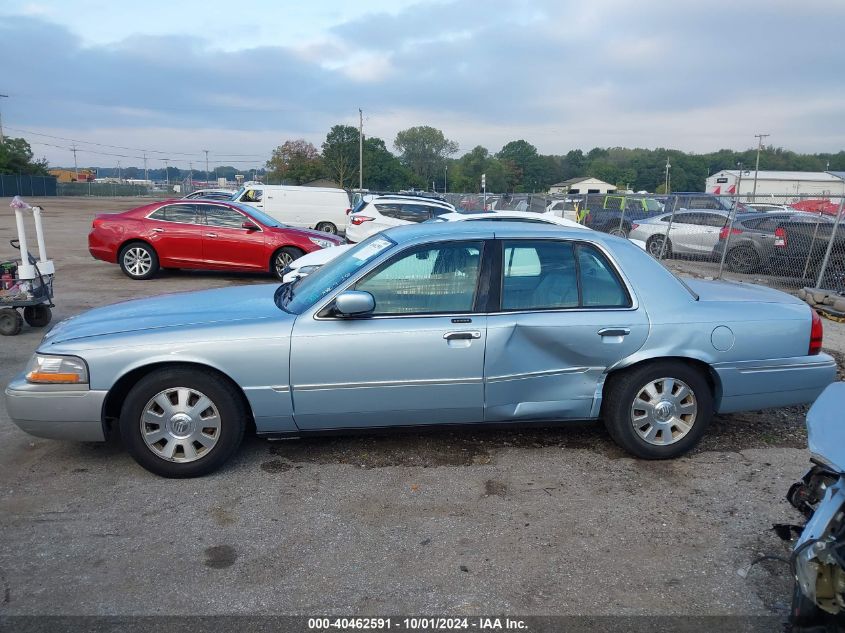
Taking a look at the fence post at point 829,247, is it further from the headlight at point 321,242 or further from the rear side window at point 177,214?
the rear side window at point 177,214

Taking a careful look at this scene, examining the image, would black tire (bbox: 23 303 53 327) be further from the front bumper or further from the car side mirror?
the car side mirror

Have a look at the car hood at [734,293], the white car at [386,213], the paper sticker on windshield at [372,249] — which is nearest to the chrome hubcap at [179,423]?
the paper sticker on windshield at [372,249]

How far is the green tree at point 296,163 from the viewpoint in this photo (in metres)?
78.7

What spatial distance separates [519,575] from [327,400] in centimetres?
158

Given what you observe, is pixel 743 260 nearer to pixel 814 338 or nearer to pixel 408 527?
pixel 814 338

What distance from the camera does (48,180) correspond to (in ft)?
234

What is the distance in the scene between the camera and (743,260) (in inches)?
546

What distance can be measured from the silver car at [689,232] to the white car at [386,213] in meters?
5.18

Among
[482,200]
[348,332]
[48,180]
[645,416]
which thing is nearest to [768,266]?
[645,416]

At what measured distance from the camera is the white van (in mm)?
22312

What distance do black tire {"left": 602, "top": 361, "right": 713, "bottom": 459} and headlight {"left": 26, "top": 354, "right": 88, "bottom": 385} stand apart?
327cm

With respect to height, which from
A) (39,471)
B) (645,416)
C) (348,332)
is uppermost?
(348,332)

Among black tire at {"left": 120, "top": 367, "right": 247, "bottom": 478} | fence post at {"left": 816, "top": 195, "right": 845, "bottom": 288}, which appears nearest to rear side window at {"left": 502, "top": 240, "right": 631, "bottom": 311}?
black tire at {"left": 120, "top": 367, "right": 247, "bottom": 478}

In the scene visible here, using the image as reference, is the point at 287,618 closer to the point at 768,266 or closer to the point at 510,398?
the point at 510,398
